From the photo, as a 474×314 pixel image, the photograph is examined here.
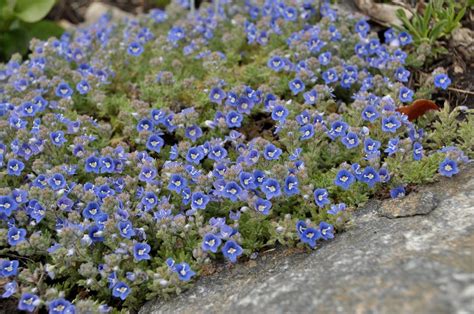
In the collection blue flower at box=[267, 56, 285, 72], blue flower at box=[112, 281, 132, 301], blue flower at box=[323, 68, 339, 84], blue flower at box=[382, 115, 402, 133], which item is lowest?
blue flower at box=[112, 281, 132, 301]

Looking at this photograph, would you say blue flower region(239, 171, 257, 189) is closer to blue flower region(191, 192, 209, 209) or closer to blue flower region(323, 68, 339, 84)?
blue flower region(191, 192, 209, 209)

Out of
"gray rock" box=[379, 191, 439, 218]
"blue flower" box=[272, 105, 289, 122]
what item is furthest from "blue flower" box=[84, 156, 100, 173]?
"gray rock" box=[379, 191, 439, 218]

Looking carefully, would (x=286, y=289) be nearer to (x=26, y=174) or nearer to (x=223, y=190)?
(x=223, y=190)

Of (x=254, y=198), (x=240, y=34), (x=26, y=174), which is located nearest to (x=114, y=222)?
(x=254, y=198)

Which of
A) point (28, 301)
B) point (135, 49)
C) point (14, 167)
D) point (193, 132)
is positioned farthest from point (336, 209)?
point (135, 49)

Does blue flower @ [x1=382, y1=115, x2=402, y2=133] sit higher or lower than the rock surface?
higher

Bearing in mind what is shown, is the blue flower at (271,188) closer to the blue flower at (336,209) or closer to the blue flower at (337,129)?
the blue flower at (336,209)
